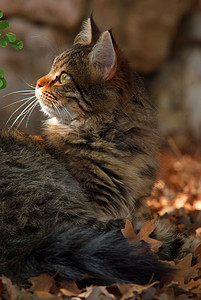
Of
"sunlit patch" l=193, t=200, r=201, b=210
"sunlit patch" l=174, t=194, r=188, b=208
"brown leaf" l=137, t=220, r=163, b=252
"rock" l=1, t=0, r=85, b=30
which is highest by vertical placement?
"rock" l=1, t=0, r=85, b=30

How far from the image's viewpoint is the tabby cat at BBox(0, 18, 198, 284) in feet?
7.18

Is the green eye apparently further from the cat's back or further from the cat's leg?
the cat's leg

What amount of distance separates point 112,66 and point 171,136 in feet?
13.3

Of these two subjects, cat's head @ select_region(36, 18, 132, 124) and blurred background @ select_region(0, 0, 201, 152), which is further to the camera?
blurred background @ select_region(0, 0, 201, 152)

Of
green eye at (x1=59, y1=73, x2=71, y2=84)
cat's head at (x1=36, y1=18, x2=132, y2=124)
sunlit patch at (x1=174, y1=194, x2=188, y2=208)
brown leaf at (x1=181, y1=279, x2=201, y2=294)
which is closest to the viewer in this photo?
brown leaf at (x1=181, y1=279, x2=201, y2=294)

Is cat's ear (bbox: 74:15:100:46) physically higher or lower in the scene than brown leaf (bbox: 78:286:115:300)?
higher

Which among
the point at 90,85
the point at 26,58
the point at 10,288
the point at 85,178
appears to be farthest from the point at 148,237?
the point at 26,58

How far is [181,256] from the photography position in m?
2.64

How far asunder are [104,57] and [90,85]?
0.79ft

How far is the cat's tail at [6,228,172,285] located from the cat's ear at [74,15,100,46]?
6.40 ft

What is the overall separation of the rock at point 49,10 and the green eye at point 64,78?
3155 millimetres

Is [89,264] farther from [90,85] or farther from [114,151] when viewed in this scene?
[90,85]

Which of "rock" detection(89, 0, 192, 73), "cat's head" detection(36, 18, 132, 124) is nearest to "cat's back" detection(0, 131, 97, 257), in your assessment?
"cat's head" detection(36, 18, 132, 124)

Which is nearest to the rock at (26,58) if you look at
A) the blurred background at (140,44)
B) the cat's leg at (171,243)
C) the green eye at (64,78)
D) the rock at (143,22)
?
the blurred background at (140,44)
